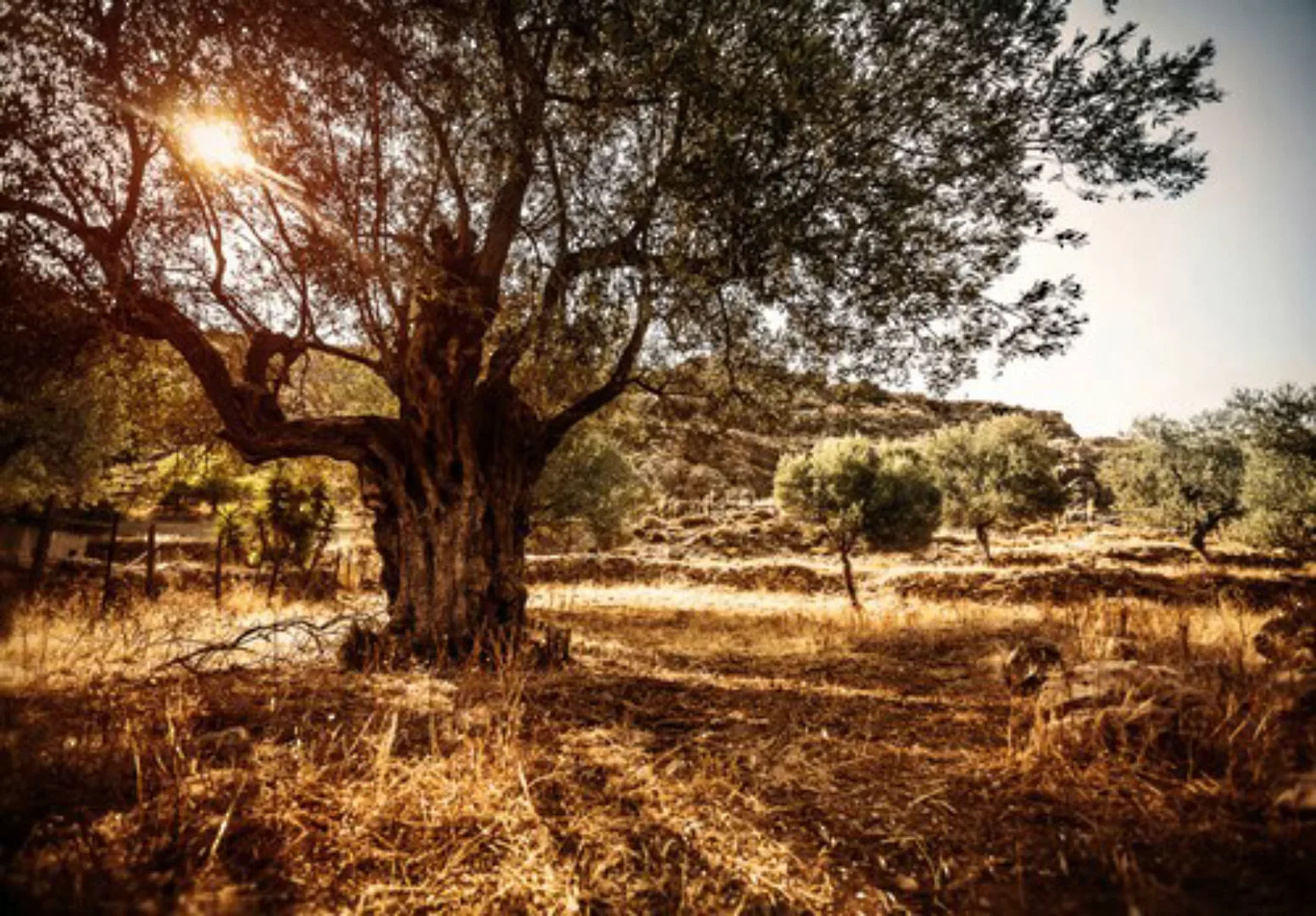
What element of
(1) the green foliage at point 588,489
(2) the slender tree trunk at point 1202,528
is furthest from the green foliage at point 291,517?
(2) the slender tree trunk at point 1202,528

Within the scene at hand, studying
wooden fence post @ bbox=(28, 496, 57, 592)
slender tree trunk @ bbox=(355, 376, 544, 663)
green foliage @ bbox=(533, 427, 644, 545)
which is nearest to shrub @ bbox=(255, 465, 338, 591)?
green foliage @ bbox=(533, 427, 644, 545)

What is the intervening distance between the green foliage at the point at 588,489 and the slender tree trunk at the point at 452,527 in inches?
570

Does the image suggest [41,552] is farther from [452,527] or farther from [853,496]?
[853,496]

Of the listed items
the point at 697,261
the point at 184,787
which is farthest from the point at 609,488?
the point at 184,787

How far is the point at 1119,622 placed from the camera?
9273mm

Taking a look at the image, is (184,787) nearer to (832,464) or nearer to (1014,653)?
(1014,653)

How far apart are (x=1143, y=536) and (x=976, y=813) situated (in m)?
50.1

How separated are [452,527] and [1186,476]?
141 feet

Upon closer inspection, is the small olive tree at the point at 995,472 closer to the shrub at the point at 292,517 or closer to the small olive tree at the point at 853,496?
the small olive tree at the point at 853,496

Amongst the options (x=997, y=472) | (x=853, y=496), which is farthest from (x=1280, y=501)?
(x=853, y=496)

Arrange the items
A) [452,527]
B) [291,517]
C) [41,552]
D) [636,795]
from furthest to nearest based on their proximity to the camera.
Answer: [291,517] < [41,552] < [452,527] < [636,795]

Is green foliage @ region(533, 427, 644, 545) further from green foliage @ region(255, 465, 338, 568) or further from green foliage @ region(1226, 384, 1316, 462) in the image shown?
green foliage @ region(1226, 384, 1316, 462)

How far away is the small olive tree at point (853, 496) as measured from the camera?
2439 cm

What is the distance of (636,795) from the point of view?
11.8 ft
